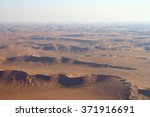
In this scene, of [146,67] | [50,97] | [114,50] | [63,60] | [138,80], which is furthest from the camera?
[114,50]

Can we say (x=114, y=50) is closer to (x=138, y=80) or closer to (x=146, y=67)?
(x=146, y=67)

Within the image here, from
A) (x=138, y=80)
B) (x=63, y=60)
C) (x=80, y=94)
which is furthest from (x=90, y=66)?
(x=80, y=94)

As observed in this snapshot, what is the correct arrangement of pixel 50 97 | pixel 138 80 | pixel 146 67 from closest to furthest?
pixel 50 97 < pixel 138 80 < pixel 146 67

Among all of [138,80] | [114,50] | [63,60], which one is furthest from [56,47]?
[138,80]

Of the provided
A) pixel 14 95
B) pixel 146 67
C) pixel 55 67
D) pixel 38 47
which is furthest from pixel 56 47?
pixel 14 95

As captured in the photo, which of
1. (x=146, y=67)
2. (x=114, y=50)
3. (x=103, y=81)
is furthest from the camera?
(x=114, y=50)

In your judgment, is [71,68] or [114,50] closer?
[71,68]

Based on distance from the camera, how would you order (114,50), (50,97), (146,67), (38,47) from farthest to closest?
(38,47) < (114,50) < (146,67) < (50,97)

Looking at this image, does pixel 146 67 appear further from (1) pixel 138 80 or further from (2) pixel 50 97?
(2) pixel 50 97

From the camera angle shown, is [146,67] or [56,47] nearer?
[146,67]
